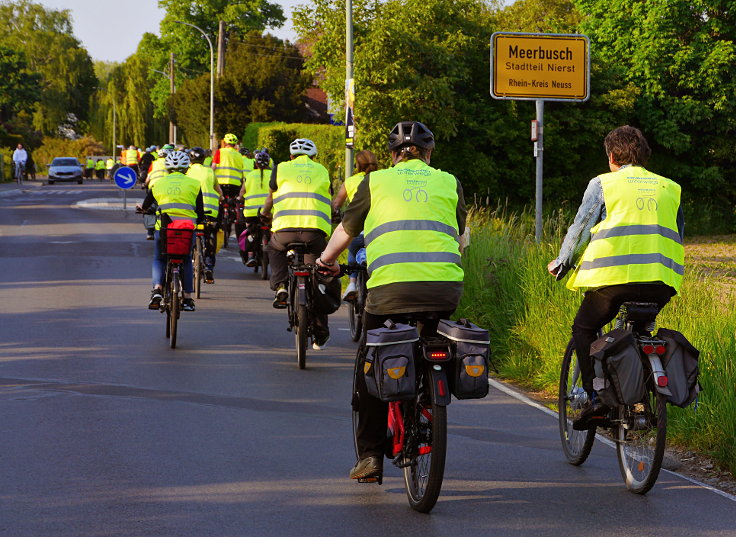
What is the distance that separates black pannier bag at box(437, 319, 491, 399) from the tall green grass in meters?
2.00

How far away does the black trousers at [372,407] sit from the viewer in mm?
6059

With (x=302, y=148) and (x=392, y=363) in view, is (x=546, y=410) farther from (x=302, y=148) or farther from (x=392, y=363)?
(x=302, y=148)

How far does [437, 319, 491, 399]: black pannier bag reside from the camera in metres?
5.77

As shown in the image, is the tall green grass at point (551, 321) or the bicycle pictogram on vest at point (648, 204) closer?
the bicycle pictogram on vest at point (648, 204)

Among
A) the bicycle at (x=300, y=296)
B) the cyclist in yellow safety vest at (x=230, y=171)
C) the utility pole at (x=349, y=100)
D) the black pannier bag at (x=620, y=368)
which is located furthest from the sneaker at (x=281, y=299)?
the utility pole at (x=349, y=100)

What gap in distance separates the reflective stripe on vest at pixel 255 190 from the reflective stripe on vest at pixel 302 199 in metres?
5.23

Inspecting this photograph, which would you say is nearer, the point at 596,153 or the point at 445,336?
the point at 445,336

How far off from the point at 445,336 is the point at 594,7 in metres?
32.1

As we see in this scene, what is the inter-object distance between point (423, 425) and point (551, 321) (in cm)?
493

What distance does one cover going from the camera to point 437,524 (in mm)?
5750

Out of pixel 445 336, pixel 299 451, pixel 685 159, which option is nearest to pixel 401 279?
pixel 445 336

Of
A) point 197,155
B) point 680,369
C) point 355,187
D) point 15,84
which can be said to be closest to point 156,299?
point 355,187

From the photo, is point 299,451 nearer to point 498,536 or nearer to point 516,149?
point 498,536

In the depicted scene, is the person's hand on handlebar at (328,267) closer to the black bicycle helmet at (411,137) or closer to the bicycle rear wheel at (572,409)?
the black bicycle helmet at (411,137)
